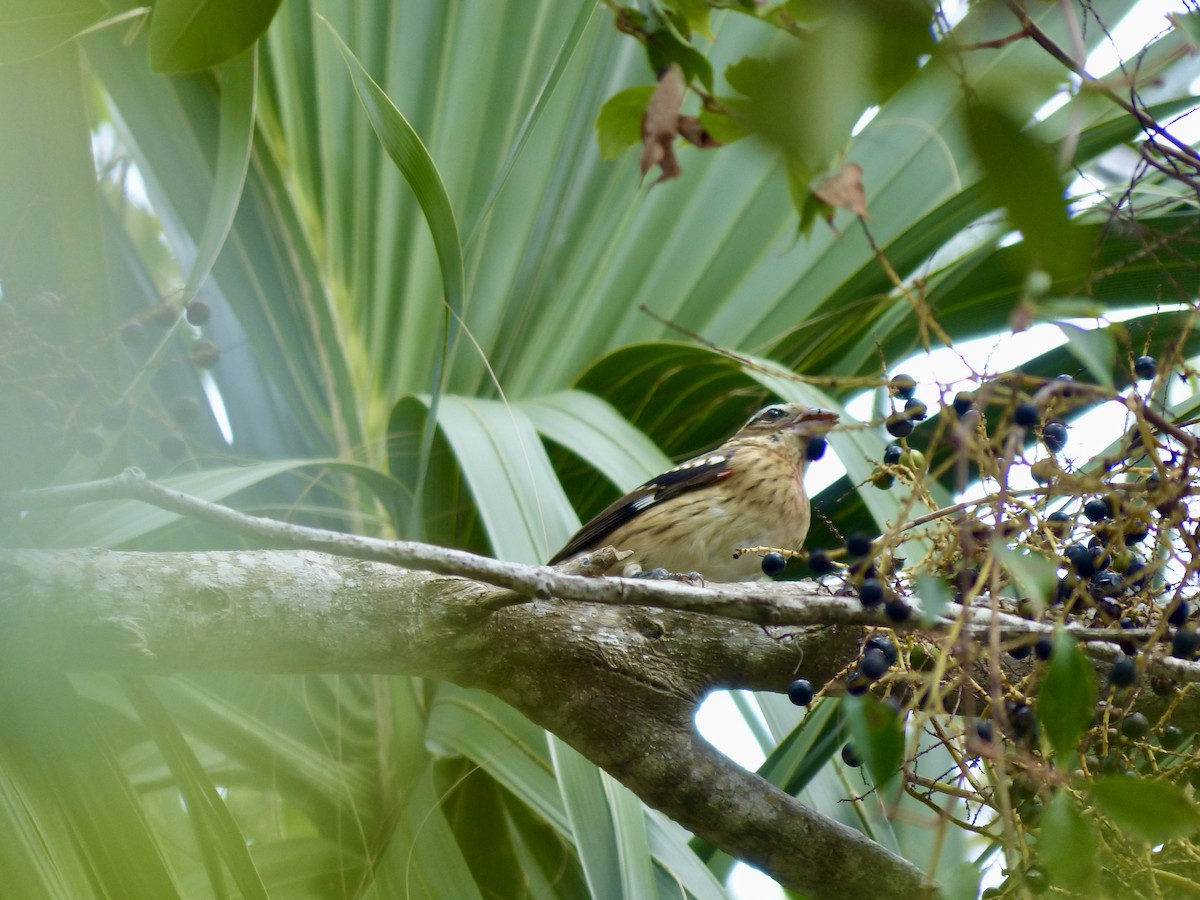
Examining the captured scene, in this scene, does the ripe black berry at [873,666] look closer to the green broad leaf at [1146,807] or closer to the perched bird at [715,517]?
the green broad leaf at [1146,807]

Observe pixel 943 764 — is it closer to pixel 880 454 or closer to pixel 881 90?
pixel 880 454

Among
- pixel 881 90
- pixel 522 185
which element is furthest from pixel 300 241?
pixel 881 90

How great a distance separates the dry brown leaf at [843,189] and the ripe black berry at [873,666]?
833 millimetres

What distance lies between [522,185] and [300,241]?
710 millimetres

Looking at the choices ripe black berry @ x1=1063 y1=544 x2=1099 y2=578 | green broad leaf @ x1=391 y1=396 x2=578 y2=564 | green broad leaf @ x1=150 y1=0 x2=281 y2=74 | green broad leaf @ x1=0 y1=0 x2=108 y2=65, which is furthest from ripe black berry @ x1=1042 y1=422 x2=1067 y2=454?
green broad leaf @ x1=0 y1=0 x2=108 y2=65

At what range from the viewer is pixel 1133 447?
5.01 ft

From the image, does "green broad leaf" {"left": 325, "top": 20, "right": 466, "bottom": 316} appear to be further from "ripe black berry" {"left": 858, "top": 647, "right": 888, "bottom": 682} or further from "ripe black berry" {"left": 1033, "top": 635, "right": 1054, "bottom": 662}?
"ripe black berry" {"left": 1033, "top": 635, "right": 1054, "bottom": 662}

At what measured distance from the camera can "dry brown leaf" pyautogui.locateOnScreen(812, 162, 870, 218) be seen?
0.93m

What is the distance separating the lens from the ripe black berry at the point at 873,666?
63.3 inches

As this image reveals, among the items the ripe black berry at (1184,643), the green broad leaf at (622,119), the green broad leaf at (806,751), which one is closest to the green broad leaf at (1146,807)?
the ripe black berry at (1184,643)

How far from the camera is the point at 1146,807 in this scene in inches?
36.8

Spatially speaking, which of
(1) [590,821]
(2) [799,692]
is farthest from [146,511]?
(2) [799,692]

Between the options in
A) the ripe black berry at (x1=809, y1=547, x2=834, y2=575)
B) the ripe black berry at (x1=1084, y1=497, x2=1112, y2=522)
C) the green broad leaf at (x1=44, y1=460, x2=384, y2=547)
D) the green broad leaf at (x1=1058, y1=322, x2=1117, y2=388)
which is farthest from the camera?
the green broad leaf at (x1=44, y1=460, x2=384, y2=547)

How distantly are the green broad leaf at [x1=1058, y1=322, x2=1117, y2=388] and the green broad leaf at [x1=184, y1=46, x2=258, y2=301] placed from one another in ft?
4.10
